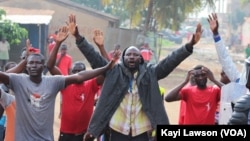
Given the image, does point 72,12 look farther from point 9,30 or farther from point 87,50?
point 87,50

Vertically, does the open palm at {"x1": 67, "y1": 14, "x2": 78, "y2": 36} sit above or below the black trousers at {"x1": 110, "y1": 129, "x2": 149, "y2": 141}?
above

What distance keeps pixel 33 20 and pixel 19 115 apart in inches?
646

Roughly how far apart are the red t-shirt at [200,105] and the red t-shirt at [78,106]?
112cm

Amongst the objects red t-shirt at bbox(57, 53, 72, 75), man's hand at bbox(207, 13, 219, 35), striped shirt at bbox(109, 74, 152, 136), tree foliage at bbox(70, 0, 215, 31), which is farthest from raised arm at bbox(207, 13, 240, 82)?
tree foliage at bbox(70, 0, 215, 31)

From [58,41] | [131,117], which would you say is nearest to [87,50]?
[58,41]

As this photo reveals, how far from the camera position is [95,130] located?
5195mm

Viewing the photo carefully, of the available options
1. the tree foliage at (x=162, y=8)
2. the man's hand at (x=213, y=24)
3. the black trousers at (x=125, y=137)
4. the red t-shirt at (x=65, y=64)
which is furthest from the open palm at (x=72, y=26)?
the tree foliage at (x=162, y=8)

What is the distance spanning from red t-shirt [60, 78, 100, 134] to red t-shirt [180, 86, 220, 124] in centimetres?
112

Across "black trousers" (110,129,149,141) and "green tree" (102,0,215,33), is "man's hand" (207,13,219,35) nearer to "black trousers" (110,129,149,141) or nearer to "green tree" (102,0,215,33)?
"black trousers" (110,129,149,141)

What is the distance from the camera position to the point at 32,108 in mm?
4887

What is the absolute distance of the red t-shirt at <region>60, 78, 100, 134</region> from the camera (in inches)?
251

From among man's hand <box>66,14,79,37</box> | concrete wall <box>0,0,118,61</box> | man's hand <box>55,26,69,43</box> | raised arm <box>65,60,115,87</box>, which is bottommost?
raised arm <box>65,60,115,87</box>

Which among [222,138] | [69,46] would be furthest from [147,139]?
[69,46]

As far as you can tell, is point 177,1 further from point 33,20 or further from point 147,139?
point 147,139
